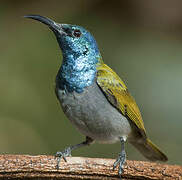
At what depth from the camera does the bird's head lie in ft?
14.1

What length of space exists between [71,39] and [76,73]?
374mm

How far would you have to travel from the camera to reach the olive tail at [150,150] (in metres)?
4.77

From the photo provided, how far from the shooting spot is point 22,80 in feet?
22.8

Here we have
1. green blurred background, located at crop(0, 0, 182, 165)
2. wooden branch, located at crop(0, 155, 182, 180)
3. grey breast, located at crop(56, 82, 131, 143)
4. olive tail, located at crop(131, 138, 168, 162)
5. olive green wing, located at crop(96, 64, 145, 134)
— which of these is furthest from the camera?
green blurred background, located at crop(0, 0, 182, 165)

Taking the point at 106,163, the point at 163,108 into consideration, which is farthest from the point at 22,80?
the point at 106,163

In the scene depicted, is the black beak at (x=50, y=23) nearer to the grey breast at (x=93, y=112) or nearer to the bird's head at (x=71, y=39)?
the bird's head at (x=71, y=39)

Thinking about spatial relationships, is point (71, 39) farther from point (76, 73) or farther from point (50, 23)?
point (76, 73)

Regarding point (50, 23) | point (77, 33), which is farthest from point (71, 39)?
point (50, 23)

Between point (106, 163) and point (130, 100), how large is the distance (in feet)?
4.05

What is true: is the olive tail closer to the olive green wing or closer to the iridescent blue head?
the olive green wing

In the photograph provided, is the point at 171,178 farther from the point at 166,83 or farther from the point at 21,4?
the point at 21,4

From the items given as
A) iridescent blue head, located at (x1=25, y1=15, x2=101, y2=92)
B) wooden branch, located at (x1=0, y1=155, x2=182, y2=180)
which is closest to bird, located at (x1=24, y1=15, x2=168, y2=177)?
iridescent blue head, located at (x1=25, y1=15, x2=101, y2=92)

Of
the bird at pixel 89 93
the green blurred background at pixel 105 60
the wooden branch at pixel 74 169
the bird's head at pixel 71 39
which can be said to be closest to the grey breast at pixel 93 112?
the bird at pixel 89 93

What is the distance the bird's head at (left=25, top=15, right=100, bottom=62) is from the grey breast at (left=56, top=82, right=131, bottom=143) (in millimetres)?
374
